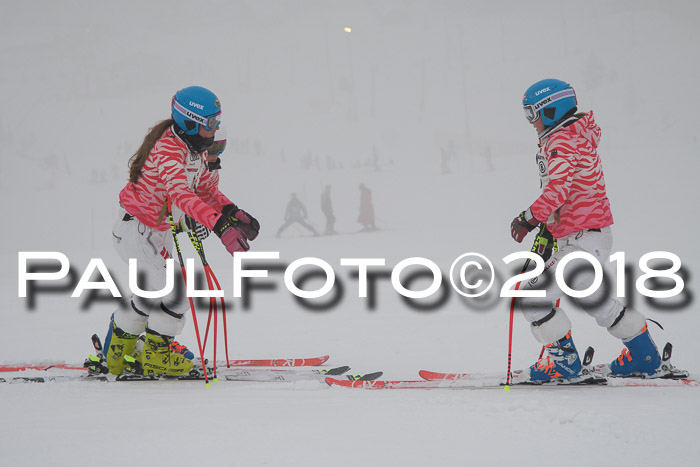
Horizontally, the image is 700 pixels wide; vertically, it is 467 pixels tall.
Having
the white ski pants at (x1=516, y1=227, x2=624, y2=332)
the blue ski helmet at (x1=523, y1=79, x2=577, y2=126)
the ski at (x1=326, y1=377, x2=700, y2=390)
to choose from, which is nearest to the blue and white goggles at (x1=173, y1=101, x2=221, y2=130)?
the ski at (x1=326, y1=377, x2=700, y2=390)

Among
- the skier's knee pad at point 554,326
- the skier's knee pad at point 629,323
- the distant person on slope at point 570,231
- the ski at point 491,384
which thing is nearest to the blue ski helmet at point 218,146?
the ski at point 491,384

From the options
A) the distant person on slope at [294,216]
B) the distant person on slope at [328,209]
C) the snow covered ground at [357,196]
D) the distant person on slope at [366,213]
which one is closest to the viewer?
the snow covered ground at [357,196]

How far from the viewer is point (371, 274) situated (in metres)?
9.60

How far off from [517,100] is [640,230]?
21072 millimetres

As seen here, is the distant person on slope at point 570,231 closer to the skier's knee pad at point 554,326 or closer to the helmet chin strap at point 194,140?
the skier's knee pad at point 554,326

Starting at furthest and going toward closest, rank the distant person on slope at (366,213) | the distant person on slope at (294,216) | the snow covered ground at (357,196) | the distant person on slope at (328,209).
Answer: the distant person on slope at (366,213) < the distant person on slope at (328,209) < the distant person on slope at (294,216) < the snow covered ground at (357,196)

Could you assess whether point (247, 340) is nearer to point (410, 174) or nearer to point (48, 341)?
point (48, 341)

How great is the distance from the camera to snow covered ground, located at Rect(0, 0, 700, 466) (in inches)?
105

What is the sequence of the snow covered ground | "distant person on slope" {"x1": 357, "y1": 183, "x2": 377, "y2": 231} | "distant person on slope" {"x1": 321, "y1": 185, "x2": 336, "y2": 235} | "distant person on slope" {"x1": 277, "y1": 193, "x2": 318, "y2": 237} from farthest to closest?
"distant person on slope" {"x1": 357, "y1": 183, "x2": 377, "y2": 231} < "distant person on slope" {"x1": 321, "y1": 185, "x2": 336, "y2": 235} < "distant person on slope" {"x1": 277, "y1": 193, "x2": 318, "y2": 237} < the snow covered ground

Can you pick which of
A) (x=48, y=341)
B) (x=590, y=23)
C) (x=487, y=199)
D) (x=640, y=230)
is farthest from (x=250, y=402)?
(x=590, y=23)

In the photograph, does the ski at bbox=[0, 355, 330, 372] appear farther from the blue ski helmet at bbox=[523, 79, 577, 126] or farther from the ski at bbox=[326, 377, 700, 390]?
the blue ski helmet at bbox=[523, 79, 577, 126]

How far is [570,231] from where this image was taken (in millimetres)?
3645

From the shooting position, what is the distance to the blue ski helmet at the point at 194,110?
3.74 meters

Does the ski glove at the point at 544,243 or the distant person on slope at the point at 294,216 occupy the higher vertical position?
the distant person on slope at the point at 294,216
